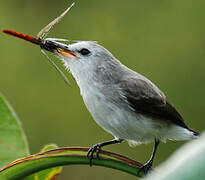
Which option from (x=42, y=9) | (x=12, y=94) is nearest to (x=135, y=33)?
(x=42, y=9)

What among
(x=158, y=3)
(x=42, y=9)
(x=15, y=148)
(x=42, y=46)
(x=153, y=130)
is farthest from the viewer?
(x=42, y=9)

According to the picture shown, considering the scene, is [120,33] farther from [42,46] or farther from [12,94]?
[42,46]

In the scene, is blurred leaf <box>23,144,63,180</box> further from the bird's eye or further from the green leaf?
the bird's eye

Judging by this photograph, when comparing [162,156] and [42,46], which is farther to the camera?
[162,156]

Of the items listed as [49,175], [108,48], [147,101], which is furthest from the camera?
[108,48]

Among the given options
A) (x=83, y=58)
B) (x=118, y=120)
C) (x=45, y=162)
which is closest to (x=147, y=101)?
(x=118, y=120)

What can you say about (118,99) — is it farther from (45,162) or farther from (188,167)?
(188,167)
